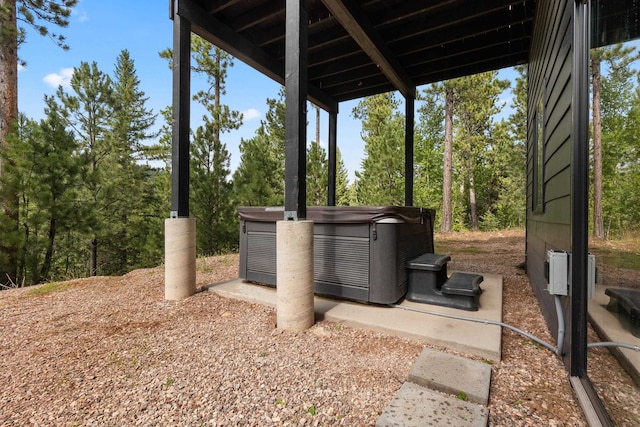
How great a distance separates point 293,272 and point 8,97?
285 inches

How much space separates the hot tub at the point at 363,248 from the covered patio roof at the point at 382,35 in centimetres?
217

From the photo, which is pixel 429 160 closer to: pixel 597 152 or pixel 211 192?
pixel 211 192

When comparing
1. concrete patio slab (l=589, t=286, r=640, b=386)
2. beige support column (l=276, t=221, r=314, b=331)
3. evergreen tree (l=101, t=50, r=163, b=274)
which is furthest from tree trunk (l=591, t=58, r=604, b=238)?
evergreen tree (l=101, t=50, r=163, b=274)

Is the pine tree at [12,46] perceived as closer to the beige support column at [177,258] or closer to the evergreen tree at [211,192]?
the evergreen tree at [211,192]

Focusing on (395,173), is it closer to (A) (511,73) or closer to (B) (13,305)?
(A) (511,73)

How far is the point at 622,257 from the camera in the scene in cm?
114

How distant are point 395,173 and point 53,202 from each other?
37.6 feet

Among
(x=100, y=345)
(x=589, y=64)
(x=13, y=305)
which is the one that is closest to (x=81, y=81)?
(x=13, y=305)

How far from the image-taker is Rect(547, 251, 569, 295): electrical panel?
4.99 ft

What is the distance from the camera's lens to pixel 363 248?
2.50 m

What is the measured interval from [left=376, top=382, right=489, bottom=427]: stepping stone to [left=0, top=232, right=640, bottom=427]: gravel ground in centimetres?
7

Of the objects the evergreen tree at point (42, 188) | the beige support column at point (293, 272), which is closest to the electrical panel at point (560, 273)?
the beige support column at point (293, 272)

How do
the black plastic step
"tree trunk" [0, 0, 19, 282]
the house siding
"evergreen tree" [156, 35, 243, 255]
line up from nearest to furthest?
the house siding < the black plastic step < "tree trunk" [0, 0, 19, 282] < "evergreen tree" [156, 35, 243, 255]

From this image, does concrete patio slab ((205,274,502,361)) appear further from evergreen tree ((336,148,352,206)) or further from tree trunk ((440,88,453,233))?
evergreen tree ((336,148,352,206))
